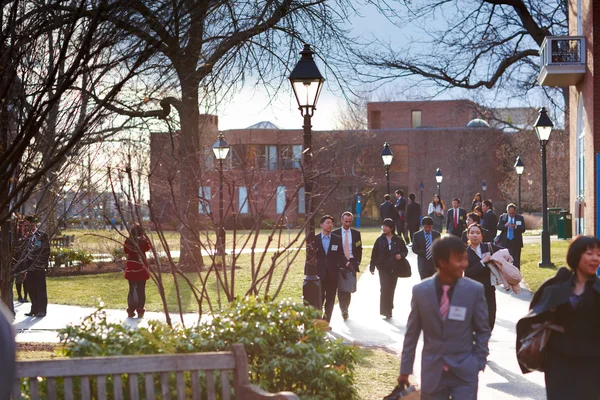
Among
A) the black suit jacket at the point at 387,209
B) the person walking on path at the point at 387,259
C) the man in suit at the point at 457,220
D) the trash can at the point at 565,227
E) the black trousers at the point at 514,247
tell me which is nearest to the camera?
the person walking on path at the point at 387,259

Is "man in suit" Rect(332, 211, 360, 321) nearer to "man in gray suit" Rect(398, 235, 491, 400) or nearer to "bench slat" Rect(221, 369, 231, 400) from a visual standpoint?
"man in gray suit" Rect(398, 235, 491, 400)

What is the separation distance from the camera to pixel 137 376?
5.52 metres

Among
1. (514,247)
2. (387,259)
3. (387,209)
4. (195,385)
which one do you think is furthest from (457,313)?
(387,209)

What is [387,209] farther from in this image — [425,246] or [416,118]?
[416,118]

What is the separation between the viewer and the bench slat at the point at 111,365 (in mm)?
5270

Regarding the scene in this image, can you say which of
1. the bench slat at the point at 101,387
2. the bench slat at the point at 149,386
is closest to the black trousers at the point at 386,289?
the bench slat at the point at 149,386

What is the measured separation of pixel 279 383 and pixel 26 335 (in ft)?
29.3

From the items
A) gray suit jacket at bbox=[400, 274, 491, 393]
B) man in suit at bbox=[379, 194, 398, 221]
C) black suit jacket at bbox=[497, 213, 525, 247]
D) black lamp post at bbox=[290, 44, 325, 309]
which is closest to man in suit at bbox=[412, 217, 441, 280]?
black lamp post at bbox=[290, 44, 325, 309]

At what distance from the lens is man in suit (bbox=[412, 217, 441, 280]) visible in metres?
16.4

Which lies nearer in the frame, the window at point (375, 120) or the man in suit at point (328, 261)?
the man in suit at point (328, 261)

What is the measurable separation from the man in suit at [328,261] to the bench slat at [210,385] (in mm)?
9441

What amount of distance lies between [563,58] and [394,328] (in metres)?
14.8

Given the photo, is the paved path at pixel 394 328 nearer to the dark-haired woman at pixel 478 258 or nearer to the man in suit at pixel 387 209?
the dark-haired woman at pixel 478 258

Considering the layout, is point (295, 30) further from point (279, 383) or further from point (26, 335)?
point (279, 383)
